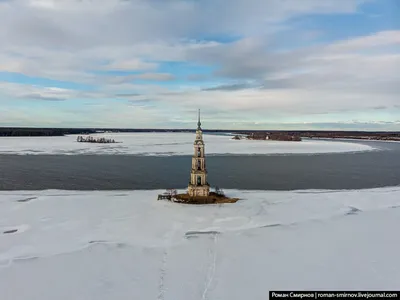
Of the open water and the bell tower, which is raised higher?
the bell tower

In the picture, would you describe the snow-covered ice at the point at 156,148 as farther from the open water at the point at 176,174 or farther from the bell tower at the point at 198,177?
the bell tower at the point at 198,177

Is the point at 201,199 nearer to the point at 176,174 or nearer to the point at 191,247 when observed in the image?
the point at 191,247

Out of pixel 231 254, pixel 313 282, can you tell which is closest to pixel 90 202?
pixel 231 254

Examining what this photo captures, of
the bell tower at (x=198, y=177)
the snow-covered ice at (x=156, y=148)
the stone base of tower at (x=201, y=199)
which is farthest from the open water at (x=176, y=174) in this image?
the snow-covered ice at (x=156, y=148)

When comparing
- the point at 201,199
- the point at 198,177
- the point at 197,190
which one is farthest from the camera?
the point at 198,177

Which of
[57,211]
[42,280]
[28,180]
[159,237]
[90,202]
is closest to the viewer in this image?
[42,280]

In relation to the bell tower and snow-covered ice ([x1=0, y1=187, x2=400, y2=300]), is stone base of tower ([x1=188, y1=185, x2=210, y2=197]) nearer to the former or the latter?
the bell tower

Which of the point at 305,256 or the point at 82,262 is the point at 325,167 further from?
the point at 82,262

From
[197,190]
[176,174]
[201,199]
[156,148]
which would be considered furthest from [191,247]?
[156,148]

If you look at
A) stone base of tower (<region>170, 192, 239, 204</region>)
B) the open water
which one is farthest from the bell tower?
the open water
